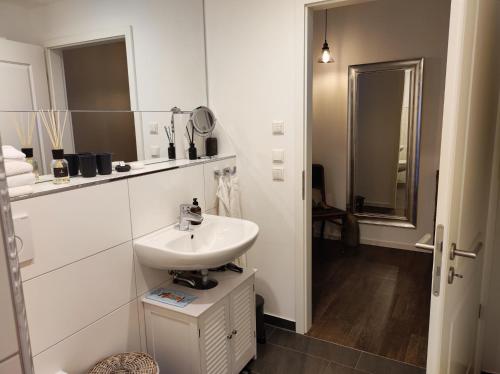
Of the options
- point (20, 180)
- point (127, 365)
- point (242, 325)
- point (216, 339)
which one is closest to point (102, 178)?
point (20, 180)

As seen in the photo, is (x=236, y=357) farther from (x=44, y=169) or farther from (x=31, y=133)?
(x=31, y=133)

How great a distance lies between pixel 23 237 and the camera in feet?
→ 4.23

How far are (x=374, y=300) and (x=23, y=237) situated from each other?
98.9 inches

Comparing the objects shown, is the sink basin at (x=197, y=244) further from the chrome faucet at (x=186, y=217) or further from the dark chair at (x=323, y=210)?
the dark chair at (x=323, y=210)

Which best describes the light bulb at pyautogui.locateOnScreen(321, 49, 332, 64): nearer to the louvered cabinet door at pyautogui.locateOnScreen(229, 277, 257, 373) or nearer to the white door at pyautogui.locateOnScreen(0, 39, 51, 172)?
the louvered cabinet door at pyautogui.locateOnScreen(229, 277, 257, 373)

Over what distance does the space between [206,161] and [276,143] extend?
0.45 m

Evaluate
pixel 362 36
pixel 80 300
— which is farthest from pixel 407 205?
pixel 80 300

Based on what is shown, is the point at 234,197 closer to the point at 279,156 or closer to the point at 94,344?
the point at 279,156

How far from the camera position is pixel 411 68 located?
11.8ft

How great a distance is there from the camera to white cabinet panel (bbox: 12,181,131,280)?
1354mm

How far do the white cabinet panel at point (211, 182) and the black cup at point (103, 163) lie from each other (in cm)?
69

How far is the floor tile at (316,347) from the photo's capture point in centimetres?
226

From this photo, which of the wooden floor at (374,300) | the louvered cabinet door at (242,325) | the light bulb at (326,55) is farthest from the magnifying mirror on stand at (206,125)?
the light bulb at (326,55)

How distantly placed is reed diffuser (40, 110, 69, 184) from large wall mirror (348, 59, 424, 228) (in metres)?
3.04
